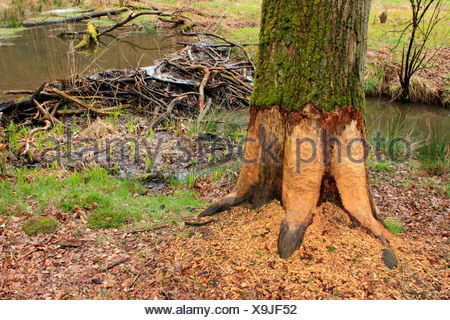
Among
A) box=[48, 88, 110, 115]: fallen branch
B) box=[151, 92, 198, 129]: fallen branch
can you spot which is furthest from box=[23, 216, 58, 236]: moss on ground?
box=[48, 88, 110, 115]: fallen branch

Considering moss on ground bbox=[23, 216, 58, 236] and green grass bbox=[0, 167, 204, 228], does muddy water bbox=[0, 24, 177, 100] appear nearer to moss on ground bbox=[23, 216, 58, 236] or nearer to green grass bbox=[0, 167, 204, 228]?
green grass bbox=[0, 167, 204, 228]

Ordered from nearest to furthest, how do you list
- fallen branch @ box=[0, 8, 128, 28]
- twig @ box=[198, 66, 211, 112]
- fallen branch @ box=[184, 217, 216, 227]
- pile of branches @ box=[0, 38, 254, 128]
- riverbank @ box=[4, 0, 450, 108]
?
fallen branch @ box=[184, 217, 216, 227] → pile of branches @ box=[0, 38, 254, 128] → twig @ box=[198, 66, 211, 112] → riverbank @ box=[4, 0, 450, 108] → fallen branch @ box=[0, 8, 128, 28]

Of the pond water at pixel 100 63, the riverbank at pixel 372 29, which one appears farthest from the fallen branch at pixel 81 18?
the pond water at pixel 100 63

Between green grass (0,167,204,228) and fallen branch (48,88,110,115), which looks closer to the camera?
green grass (0,167,204,228)

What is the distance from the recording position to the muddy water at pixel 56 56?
10018 mm

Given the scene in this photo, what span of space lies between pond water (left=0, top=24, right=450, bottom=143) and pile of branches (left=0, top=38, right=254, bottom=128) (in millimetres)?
572

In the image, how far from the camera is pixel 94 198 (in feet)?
12.9

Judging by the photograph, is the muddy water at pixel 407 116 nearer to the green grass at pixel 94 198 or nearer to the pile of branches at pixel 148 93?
the pile of branches at pixel 148 93

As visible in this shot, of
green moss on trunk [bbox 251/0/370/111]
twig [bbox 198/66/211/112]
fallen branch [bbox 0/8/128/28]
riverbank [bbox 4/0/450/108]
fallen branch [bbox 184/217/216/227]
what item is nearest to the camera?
green moss on trunk [bbox 251/0/370/111]

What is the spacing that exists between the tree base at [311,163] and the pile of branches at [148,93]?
13.9 feet

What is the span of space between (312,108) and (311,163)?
402mm

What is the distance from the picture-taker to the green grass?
359 centimetres

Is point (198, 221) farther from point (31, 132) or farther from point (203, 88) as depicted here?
point (203, 88)
